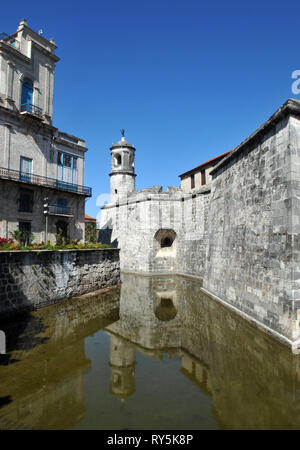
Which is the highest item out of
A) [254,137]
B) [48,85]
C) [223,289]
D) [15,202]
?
[48,85]

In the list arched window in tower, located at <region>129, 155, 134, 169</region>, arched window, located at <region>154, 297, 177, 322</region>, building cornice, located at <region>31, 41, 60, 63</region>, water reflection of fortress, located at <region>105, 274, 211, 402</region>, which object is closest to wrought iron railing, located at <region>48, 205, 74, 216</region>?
water reflection of fortress, located at <region>105, 274, 211, 402</region>

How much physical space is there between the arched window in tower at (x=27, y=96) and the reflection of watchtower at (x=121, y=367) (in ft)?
47.2

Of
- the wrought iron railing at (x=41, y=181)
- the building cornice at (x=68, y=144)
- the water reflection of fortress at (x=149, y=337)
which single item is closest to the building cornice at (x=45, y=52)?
the building cornice at (x=68, y=144)

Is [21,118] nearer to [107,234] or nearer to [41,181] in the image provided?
[41,181]

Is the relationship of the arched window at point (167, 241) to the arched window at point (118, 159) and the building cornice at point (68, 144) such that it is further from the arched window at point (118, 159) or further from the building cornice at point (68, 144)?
the building cornice at point (68, 144)

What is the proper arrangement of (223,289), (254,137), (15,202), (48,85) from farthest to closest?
(48,85)
(15,202)
(223,289)
(254,137)

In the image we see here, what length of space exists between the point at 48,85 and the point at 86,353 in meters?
16.9

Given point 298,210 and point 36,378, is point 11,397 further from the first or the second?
point 298,210

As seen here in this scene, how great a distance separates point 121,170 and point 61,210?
9.34 m

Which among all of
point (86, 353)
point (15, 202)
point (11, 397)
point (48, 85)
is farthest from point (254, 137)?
point (48, 85)

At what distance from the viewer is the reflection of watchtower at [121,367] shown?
440 centimetres

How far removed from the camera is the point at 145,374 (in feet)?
16.5

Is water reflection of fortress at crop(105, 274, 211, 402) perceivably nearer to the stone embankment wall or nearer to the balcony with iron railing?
the stone embankment wall

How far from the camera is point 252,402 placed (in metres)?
3.96
